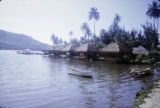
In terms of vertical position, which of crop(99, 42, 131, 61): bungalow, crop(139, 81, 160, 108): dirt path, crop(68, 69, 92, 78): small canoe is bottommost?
crop(139, 81, 160, 108): dirt path

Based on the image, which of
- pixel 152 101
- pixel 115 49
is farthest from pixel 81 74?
pixel 115 49

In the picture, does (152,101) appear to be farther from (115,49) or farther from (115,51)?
(115,49)

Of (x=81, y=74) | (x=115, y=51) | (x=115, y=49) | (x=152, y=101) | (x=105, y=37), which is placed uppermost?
(x=105, y=37)

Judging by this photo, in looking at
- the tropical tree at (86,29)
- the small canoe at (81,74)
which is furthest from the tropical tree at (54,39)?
the small canoe at (81,74)

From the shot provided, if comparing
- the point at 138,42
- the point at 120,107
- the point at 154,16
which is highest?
the point at 154,16

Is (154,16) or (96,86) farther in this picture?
(154,16)

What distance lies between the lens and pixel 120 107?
16047 mm

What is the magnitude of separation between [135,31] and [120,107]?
71.4 meters

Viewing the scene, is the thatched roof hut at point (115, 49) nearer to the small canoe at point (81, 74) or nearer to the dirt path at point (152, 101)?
the small canoe at point (81, 74)

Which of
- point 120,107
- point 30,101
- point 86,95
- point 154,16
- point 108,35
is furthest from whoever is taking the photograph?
point 108,35

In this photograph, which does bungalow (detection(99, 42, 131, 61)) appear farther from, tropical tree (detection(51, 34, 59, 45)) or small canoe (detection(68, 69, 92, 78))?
tropical tree (detection(51, 34, 59, 45))

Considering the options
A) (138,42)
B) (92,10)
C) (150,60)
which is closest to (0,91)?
(150,60)

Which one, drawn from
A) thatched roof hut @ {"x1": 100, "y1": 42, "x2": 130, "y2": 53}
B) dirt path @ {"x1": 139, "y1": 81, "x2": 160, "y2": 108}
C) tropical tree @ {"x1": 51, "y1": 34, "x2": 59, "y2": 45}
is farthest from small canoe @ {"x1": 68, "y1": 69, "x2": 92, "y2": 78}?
tropical tree @ {"x1": 51, "y1": 34, "x2": 59, "y2": 45}

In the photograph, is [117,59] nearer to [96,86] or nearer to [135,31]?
[96,86]
